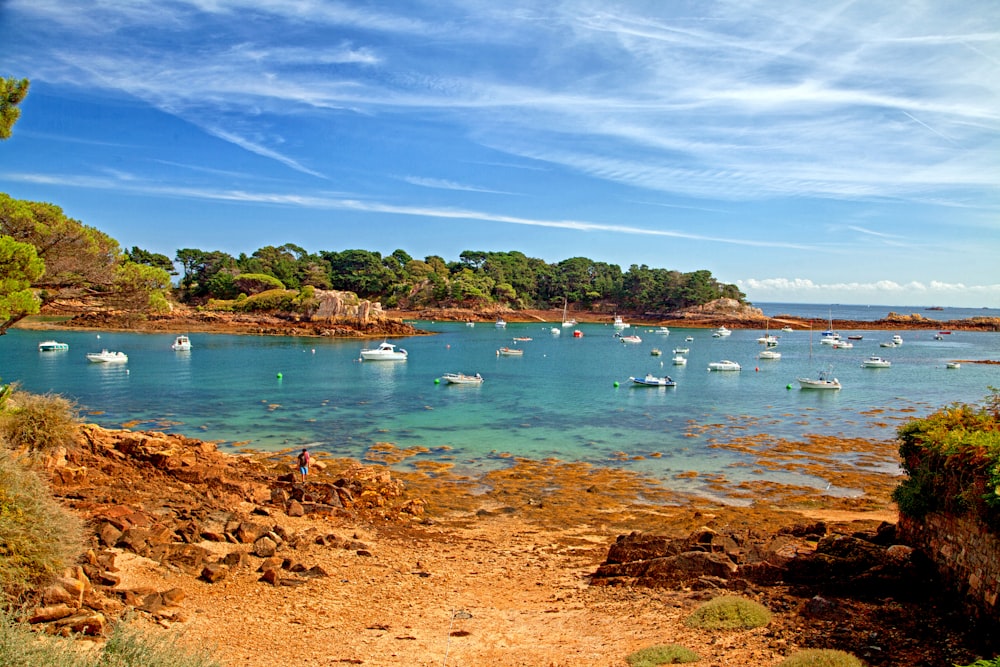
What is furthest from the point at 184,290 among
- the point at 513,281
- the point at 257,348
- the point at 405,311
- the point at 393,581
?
the point at 393,581

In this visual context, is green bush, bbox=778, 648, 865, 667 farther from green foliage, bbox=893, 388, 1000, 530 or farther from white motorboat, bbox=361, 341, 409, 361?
white motorboat, bbox=361, 341, 409, 361

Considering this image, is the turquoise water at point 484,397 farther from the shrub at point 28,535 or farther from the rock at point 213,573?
the shrub at point 28,535

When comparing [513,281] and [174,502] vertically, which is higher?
[513,281]

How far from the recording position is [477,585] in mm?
12664

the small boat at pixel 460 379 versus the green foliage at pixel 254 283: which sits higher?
the green foliage at pixel 254 283

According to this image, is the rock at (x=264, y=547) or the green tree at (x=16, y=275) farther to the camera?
the green tree at (x=16, y=275)

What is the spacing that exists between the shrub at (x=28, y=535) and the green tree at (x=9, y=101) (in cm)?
938

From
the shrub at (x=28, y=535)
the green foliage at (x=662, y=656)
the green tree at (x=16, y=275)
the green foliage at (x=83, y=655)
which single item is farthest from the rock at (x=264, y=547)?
the green tree at (x=16, y=275)

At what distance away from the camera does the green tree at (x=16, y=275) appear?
49.7ft

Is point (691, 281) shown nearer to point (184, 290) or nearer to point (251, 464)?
point (184, 290)

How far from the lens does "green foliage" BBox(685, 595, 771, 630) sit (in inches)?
364

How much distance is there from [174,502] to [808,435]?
29488 mm

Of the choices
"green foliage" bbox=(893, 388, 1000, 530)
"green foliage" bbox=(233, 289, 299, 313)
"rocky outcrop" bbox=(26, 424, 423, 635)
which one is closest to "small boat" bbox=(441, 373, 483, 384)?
"rocky outcrop" bbox=(26, 424, 423, 635)

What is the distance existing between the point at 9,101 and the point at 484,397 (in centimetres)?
3262
